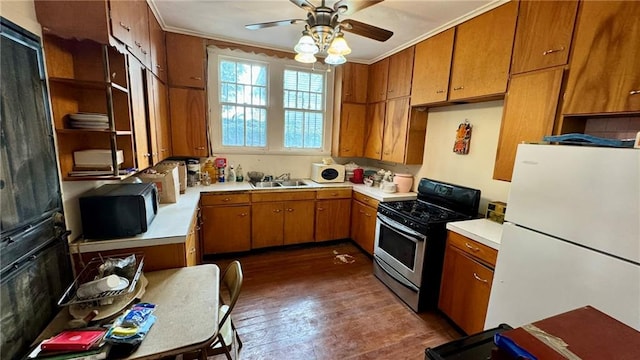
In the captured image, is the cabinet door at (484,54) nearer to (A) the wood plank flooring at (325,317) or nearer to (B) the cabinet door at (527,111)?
(B) the cabinet door at (527,111)

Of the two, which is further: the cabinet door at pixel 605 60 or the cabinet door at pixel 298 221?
the cabinet door at pixel 298 221

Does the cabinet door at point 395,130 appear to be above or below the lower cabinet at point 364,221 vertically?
above

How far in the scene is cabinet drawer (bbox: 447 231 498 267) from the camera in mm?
1792

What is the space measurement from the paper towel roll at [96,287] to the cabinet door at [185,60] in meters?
2.42

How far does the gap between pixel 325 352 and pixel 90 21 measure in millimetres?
2372

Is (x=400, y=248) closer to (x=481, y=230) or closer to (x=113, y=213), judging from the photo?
(x=481, y=230)

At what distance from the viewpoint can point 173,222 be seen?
185 cm

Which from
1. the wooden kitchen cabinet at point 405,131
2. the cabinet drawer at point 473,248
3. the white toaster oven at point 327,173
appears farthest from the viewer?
the white toaster oven at point 327,173

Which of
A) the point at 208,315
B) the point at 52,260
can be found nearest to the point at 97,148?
the point at 52,260

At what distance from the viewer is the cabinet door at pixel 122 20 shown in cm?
134

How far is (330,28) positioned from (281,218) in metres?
2.26

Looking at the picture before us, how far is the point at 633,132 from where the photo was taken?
5.01 ft

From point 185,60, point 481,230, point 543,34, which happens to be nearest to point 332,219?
point 481,230

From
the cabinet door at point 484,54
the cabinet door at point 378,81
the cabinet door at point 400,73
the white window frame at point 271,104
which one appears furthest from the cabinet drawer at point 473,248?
the white window frame at point 271,104
